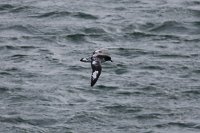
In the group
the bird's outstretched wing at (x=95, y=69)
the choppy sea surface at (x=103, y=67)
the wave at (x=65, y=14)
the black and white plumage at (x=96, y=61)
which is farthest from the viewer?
the wave at (x=65, y=14)

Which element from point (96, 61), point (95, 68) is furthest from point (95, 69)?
point (96, 61)

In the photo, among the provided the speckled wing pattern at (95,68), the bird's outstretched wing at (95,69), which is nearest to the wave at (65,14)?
the speckled wing pattern at (95,68)

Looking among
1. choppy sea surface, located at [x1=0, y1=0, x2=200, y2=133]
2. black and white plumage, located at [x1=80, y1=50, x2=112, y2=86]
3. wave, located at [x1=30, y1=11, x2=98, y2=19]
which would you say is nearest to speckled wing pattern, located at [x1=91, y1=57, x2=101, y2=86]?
black and white plumage, located at [x1=80, y1=50, x2=112, y2=86]

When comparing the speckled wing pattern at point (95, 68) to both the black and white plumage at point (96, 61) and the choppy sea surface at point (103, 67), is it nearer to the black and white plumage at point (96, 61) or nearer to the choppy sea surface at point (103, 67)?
the black and white plumage at point (96, 61)

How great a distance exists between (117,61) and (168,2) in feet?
18.3

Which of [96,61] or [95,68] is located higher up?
[96,61]

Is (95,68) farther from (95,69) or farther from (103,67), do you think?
(103,67)

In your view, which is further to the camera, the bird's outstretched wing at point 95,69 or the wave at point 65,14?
the wave at point 65,14

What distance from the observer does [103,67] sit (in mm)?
30266

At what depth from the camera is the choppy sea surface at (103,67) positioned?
85.7 ft

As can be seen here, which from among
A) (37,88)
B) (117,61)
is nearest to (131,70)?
(117,61)

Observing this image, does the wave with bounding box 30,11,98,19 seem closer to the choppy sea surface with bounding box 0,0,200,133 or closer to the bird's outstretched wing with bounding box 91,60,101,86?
the choppy sea surface with bounding box 0,0,200,133

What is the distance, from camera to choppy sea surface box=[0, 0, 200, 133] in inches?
1029

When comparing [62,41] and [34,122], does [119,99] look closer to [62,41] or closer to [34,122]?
[34,122]
